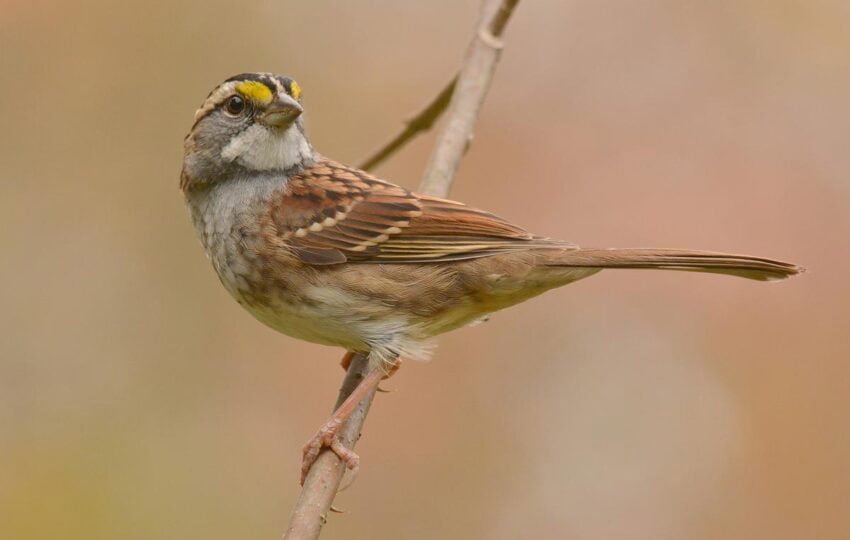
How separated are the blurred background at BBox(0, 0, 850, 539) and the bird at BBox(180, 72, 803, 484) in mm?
1462

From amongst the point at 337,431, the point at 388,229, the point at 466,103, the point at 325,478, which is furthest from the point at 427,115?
the point at 325,478

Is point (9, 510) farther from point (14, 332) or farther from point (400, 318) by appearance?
point (400, 318)

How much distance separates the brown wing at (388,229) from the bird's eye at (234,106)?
0.35m

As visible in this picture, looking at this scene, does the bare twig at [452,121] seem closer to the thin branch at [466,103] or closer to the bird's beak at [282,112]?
the thin branch at [466,103]

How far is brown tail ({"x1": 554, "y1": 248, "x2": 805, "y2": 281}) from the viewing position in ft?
13.3

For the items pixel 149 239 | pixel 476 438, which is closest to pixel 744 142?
pixel 476 438

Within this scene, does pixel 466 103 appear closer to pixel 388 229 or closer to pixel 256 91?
pixel 388 229

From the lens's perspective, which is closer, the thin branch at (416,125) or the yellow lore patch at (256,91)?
the yellow lore patch at (256,91)

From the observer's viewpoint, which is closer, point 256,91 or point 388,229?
point 256,91

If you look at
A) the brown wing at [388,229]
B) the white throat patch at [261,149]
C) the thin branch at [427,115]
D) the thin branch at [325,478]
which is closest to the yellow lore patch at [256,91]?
the white throat patch at [261,149]

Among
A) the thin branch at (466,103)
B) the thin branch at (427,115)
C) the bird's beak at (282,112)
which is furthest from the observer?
the thin branch at (427,115)

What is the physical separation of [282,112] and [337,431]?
1209 mm

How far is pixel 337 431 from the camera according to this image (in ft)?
13.6

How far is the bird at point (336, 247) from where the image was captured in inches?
175
